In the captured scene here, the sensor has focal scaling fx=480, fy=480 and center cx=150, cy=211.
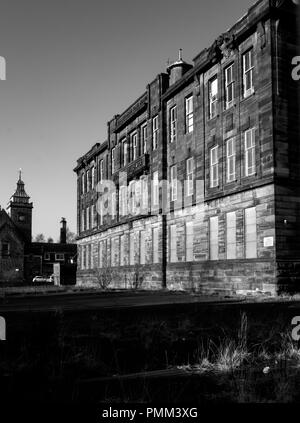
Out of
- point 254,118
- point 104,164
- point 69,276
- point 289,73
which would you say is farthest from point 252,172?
point 69,276

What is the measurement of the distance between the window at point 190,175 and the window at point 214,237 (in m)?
2.93

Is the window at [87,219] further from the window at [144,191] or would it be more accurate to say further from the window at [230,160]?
the window at [230,160]

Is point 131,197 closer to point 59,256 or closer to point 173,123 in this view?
point 173,123

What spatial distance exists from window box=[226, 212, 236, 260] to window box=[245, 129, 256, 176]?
233cm

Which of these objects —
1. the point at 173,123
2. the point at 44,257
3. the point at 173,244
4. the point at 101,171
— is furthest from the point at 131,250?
the point at 44,257

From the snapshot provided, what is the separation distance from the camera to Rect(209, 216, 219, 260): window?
25.3m

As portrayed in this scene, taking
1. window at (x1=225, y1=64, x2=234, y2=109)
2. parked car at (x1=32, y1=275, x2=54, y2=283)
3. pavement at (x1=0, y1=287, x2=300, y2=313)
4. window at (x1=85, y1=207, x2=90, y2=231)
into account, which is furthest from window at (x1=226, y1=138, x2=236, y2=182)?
parked car at (x1=32, y1=275, x2=54, y2=283)

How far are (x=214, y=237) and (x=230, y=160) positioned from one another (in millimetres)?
4154

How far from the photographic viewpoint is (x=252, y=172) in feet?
75.0

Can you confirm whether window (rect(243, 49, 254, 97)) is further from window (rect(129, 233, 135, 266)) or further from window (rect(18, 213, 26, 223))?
window (rect(18, 213, 26, 223))

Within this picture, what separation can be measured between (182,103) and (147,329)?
864 inches

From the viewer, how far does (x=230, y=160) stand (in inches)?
974
